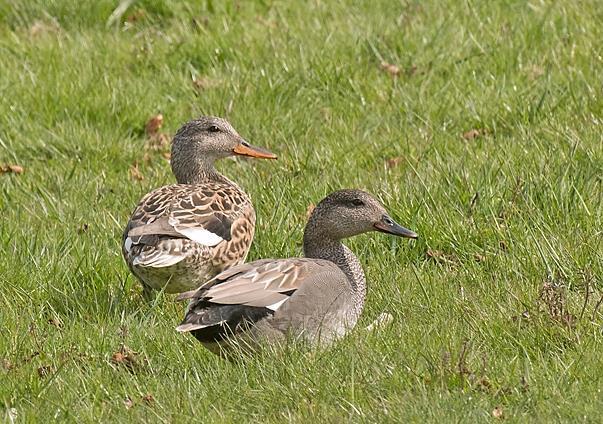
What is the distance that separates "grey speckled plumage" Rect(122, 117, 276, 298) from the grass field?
0.20 metres

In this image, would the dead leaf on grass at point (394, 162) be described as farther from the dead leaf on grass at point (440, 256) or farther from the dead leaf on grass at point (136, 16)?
the dead leaf on grass at point (136, 16)

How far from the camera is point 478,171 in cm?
786

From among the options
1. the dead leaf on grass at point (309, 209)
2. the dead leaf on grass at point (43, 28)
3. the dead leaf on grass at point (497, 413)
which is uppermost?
the dead leaf on grass at point (497, 413)

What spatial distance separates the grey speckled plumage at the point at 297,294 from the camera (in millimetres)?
6047

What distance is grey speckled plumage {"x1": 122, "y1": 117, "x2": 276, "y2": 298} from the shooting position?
22.7 ft

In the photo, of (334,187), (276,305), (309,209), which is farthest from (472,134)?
(276,305)

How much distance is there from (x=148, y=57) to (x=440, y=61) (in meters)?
2.31

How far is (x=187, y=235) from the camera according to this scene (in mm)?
7031

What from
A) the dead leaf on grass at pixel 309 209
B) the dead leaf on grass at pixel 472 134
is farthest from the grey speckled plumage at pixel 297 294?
the dead leaf on grass at pixel 472 134

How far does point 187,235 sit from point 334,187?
144 centimetres

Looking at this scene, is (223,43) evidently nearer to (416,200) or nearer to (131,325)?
(416,200)

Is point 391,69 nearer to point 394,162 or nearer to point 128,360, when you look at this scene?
point 394,162

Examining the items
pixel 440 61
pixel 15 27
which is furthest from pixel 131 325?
pixel 15 27

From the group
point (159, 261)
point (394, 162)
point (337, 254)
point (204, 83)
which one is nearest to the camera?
point (159, 261)
